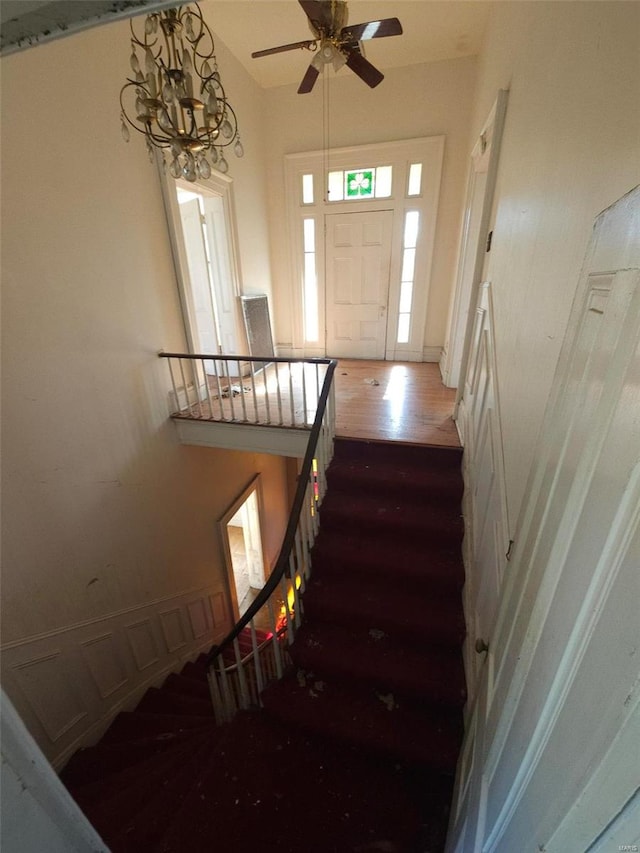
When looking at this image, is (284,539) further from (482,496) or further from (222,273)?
(222,273)

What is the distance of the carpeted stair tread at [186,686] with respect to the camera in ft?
9.17

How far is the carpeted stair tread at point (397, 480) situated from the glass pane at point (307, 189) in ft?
12.2

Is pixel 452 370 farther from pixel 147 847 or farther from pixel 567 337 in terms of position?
pixel 147 847

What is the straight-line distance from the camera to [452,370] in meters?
3.79

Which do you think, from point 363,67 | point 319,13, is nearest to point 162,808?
point 319,13

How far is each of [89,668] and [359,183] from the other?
17.9 ft

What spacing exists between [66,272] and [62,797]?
227 cm

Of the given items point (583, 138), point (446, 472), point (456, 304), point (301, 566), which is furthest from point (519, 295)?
point (456, 304)

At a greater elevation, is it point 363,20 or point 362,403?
point 363,20

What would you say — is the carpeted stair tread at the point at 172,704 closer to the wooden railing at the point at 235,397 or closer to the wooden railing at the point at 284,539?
the wooden railing at the point at 284,539

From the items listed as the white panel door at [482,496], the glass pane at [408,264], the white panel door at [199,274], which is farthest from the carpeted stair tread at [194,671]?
the glass pane at [408,264]

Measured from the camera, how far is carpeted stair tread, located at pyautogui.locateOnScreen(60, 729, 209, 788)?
1895mm

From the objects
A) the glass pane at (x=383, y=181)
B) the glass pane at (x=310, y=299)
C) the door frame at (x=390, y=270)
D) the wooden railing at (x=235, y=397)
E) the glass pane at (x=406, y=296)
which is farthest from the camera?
the glass pane at (x=310, y=299)

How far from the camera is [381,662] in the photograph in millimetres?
1896
